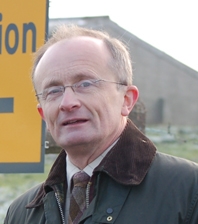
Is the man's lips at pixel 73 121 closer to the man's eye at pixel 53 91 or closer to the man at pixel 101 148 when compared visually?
the man at pixel 101 148

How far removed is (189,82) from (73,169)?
58.2 inches

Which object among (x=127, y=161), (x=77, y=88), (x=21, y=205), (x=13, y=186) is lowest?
(x=13, y=186)

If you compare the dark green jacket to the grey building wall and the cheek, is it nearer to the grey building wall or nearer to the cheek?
the cheek

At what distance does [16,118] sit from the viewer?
2.79 metres

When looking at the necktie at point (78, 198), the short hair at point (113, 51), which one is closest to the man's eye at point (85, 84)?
the short hair at point (113, 51)

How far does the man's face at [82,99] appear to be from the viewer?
161 centimetres

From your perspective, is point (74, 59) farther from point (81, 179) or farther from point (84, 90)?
point (81, 179)

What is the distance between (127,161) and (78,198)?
205 millimetres

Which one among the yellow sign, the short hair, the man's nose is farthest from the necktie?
the yellow sign

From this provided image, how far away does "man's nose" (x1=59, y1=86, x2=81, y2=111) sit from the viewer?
1589 millimetres

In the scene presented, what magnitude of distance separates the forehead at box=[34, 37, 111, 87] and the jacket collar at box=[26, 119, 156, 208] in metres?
0.24

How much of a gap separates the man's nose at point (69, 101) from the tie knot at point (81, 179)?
0.82 feet

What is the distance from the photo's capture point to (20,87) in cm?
279

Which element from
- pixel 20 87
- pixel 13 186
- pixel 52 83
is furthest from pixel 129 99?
pixel 13 186
